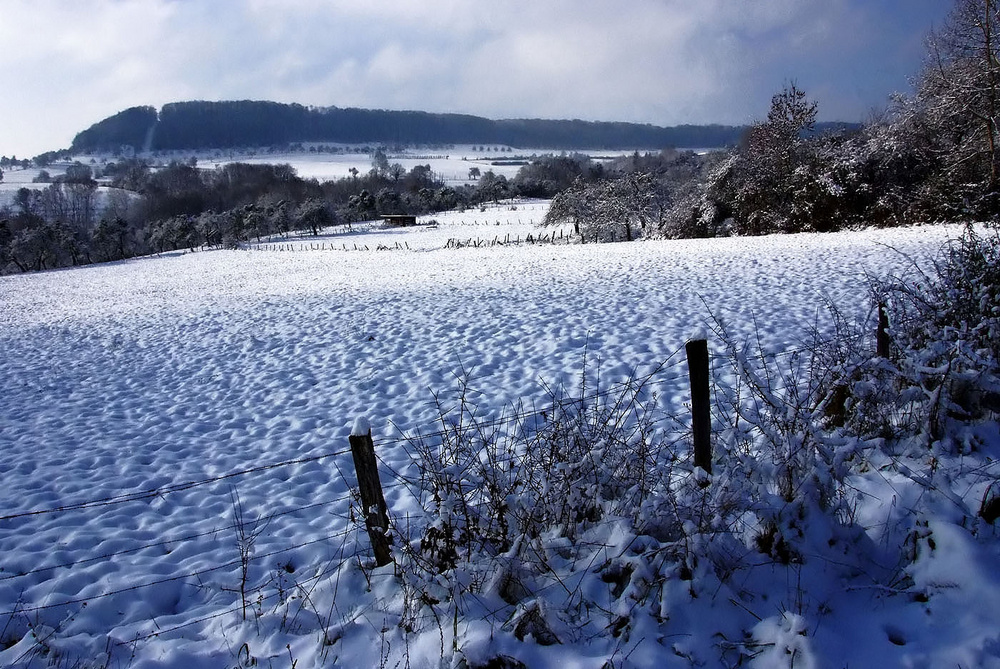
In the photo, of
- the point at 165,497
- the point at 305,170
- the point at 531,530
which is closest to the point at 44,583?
the point at 165,497

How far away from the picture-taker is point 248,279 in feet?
94.1

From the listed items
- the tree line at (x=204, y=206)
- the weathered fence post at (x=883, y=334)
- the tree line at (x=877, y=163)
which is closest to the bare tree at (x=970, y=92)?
the tree line at (x=877, y=163)

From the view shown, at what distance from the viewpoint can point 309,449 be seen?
7.07m

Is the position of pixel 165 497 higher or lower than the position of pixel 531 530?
lower

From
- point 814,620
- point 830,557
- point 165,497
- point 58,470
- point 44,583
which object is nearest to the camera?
point 814,620

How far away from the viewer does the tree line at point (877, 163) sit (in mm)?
21922

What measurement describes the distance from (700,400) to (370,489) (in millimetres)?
2507

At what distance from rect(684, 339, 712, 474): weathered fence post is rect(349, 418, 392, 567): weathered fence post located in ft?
7.61

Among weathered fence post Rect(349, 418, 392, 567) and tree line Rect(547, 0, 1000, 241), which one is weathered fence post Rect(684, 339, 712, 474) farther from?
tree line Rect(547, 0, 1000, 241)

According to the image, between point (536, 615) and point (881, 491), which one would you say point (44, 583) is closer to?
point (536, 615)

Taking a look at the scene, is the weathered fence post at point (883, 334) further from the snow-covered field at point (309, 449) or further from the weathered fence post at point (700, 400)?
the weathered fence post at point (700, 400)

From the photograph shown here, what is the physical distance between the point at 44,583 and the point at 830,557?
233 inches

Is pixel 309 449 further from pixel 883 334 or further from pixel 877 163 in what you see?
pixel 877 163

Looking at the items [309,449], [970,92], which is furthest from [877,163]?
[309,449]
